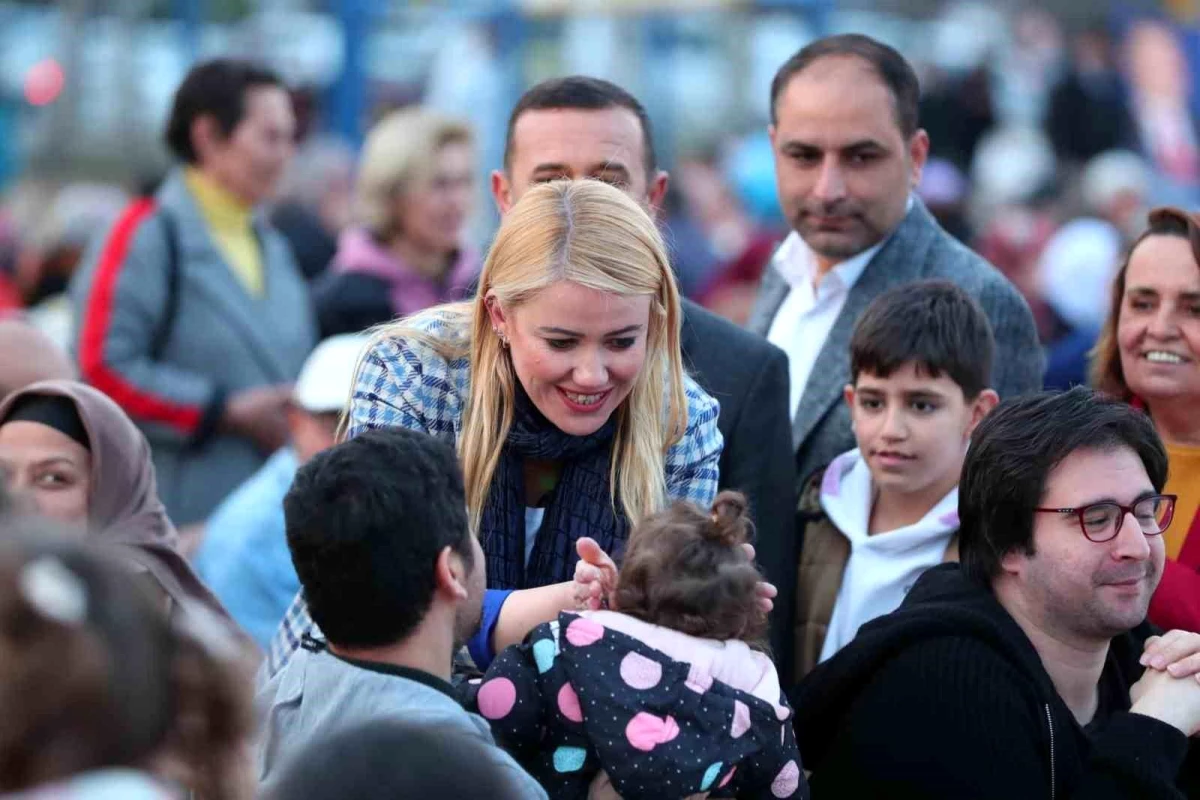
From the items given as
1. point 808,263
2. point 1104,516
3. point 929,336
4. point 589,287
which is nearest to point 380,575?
point 589,287

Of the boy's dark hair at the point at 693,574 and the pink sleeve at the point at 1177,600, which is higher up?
the boy's dark hair at the point at 693,574

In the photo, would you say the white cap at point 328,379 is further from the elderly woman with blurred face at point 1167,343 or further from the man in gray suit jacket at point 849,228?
the elderly woman with blurred face at point 1167,343

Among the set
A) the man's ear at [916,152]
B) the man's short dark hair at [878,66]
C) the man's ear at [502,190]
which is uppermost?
the man's short dark hair at [878,66]

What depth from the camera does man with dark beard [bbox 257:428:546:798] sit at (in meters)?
2.70

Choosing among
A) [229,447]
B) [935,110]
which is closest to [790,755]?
[229,447]

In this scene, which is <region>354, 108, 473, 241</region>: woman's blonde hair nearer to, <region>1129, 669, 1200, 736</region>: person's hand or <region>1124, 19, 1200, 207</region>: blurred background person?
<region>1129, 669, 1200, 736</region>: person's hand

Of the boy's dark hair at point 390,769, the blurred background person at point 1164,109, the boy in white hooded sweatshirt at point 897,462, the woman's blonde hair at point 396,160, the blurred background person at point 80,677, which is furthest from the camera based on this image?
the blurred background person at point 1164,109

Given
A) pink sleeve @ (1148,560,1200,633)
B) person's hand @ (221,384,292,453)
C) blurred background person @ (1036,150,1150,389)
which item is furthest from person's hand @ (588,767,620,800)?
blurred background person @ (1036,150,1150,389)

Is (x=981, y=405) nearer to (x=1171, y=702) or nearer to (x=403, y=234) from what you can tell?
(x=1171, y=702)

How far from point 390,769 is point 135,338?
13.7 ft

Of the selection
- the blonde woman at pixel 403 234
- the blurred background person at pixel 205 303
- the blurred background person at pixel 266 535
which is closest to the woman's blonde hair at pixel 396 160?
the blonde woman at pixel 403 234

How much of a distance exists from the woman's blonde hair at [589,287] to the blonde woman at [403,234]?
9.68 ft

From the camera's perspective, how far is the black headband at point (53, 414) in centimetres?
386

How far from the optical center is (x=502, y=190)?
4.38m
